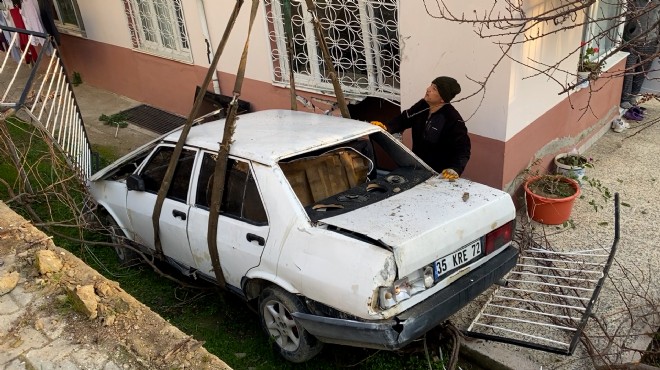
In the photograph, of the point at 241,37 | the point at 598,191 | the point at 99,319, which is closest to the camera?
the point at 99,319

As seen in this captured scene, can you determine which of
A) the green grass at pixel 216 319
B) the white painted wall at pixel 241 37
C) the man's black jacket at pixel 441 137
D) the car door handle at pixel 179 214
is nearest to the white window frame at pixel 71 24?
the white painted wall at pixel 241 37

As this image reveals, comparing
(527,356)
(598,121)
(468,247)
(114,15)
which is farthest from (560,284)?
(114,15)

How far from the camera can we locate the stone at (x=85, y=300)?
3041mm

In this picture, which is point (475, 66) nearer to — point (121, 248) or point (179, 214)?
point (179, 214)

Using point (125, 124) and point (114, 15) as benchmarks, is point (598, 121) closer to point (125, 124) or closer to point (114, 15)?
point (125, 124)

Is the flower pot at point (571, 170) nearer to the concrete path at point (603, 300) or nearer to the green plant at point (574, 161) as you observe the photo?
the green plant at point (574, 161)

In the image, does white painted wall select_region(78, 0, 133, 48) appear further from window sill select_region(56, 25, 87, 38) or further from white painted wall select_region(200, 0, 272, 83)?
white painted wall select_region(200, 0, 272, 83)

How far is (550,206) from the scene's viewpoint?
5.27m

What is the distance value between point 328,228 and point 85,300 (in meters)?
1.44

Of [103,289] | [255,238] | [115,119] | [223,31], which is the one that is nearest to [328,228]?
[255,238]

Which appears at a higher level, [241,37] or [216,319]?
[241,37]

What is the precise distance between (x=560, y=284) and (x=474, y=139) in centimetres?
158

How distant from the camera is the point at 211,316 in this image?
450cm

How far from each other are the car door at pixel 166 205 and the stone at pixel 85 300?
44.7 inches
